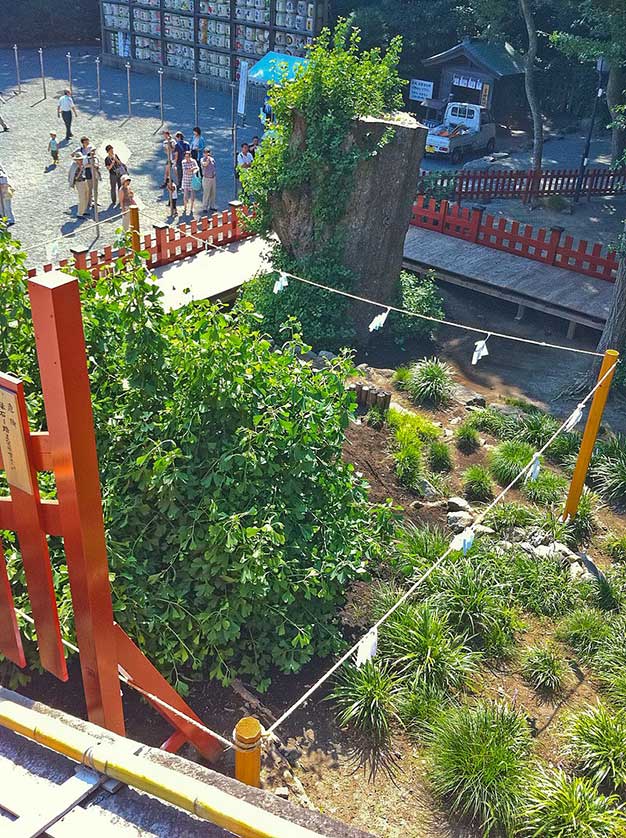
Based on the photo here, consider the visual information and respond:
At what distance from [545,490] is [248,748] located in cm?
605

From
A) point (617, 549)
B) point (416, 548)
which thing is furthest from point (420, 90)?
point (416, 548)

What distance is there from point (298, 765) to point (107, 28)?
3214 cm

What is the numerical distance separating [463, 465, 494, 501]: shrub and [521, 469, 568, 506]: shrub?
0.39 m

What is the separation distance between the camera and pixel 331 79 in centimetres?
1156

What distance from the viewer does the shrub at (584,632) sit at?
6.90 metres

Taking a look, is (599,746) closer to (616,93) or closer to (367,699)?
(367,699)

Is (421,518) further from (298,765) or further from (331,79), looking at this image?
(331,79)

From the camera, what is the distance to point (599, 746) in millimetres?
5805

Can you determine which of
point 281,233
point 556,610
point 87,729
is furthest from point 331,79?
point 87,729

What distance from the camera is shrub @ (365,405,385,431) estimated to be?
33.7 ft

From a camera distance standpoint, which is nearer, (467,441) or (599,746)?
(599,746)

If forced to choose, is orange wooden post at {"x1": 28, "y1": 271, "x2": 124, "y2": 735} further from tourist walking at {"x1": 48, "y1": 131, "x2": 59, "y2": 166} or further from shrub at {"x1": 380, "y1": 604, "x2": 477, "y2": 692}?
tourist walking at {"x1": 48, "y1": 131, "x2": 59, "y2": 166}

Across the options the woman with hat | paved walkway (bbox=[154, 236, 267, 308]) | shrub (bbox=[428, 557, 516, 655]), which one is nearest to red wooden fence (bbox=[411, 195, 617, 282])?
paved walkway (bbox=[154, 236, 267, 308])

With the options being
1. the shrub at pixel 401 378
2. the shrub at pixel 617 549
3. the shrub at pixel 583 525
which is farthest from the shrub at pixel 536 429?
the shrub at pixel 617 549
